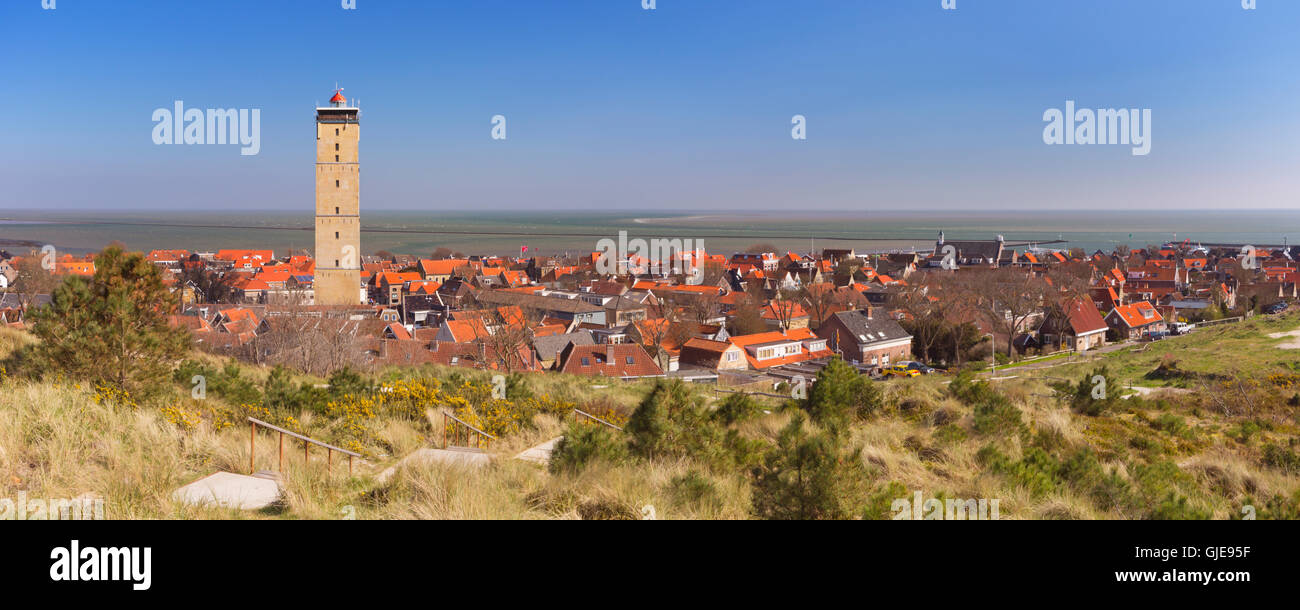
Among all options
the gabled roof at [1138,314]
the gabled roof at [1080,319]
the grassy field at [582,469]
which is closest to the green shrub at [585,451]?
the grassy field at [582,469]

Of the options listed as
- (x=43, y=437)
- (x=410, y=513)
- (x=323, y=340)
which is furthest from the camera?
(x=323, y=340)

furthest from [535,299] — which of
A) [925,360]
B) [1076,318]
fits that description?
[1076,318]

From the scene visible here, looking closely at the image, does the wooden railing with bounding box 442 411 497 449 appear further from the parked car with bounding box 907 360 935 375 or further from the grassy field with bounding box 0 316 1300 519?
the parked car with bounding box 907 360 935 375

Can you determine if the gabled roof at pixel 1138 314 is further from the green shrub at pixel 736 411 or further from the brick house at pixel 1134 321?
the green shrub at pixel 736 411

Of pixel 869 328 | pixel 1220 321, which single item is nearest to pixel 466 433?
pixel 869 328
